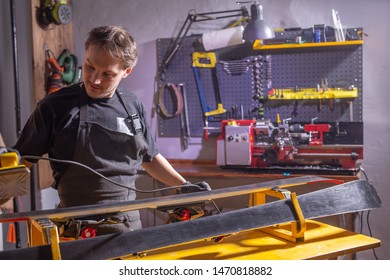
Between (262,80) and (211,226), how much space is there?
1.83 metres

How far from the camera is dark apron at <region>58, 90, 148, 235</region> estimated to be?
1.49 meters

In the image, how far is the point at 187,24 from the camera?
9.43 ft

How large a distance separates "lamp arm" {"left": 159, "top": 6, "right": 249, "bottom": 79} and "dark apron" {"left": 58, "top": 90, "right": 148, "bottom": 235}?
1.39 m

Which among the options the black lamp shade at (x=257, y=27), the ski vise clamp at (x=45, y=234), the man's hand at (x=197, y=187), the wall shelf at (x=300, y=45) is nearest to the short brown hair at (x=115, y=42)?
the man's hand at (x=197, y=187)

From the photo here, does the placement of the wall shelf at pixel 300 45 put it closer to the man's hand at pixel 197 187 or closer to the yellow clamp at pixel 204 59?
the yellow clamp at pixel 204 59

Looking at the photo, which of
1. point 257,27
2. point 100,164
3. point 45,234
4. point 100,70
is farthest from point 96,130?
point 257,27

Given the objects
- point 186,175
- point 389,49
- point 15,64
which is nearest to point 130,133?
point 186,175

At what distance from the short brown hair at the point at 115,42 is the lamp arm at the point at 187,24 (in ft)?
4.69

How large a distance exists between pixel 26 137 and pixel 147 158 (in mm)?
412

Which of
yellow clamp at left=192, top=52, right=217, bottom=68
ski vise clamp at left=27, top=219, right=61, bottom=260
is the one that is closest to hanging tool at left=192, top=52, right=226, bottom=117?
yellow clamp at left=192, top=52, right=217, bottom=68

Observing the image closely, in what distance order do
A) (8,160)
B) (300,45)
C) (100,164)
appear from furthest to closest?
(300,45) < (100,164) < (8,160)

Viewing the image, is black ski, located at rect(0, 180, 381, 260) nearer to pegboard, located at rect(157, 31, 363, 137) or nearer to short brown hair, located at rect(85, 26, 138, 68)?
short brown hair, located at rect(85, 26, 138, 68)

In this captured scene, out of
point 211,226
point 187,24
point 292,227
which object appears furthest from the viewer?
point 187,24

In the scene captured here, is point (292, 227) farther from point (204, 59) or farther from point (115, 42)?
point (204, 59)
